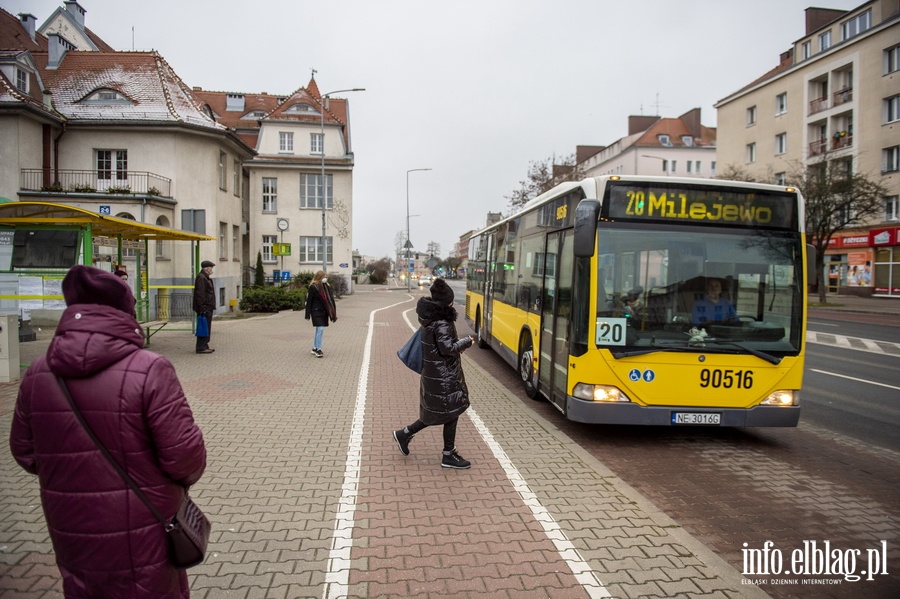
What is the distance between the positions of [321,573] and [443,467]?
2177mm

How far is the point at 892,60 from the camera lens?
36.0 metres

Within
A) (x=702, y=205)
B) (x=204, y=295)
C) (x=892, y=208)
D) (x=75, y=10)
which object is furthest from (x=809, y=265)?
(x=75, y=10)

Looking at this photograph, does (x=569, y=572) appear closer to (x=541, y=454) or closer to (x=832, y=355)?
(x=541, y=454)

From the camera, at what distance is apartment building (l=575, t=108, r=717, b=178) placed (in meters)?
73.7

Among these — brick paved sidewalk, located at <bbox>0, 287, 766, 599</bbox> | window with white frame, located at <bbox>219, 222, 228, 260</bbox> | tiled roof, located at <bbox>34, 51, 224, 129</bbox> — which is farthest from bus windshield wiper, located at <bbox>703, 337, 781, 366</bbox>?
window with white frame, located at <bbox>219, 222, 228, 260</bbox>

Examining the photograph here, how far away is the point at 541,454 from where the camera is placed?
6.19m

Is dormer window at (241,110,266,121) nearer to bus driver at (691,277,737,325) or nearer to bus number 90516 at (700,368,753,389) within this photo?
bus driver at (691,277,737,325)

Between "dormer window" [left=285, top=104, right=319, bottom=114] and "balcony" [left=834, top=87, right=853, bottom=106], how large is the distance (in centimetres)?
3553

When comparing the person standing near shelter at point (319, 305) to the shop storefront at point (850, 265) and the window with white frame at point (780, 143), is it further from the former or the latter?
the window with white frame at point (780, 143)

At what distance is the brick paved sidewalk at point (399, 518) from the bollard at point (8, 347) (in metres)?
1.29

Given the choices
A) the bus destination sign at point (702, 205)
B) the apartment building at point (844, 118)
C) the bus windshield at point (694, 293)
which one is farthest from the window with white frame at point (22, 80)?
the apartment building at point (844, 118)

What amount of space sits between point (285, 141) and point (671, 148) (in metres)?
50.1

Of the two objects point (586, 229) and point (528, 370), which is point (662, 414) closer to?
point (586, 229)

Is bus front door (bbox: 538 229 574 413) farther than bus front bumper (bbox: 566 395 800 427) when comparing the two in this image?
Yes
